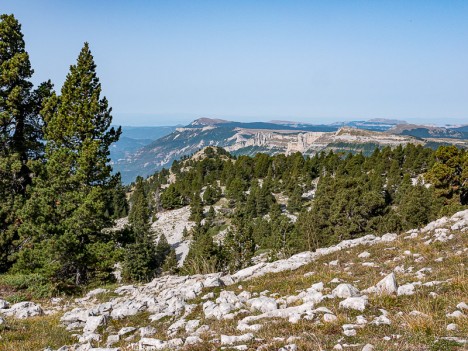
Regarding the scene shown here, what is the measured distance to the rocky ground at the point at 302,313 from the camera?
623cm

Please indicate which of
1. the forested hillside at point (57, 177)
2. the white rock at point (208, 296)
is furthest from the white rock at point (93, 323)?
the forested hillside at point (57, 177)

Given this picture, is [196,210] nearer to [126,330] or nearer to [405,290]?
[126,330]

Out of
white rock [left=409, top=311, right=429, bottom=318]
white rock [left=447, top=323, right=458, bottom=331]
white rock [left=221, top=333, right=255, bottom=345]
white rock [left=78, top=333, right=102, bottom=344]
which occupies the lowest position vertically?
white rock [left=78, top=333, right=102, bottom=344]

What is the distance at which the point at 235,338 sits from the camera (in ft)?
22.0

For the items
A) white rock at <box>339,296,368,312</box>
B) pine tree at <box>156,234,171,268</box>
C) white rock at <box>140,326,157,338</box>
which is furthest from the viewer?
pine tree at <box>156,234,171,268</box>

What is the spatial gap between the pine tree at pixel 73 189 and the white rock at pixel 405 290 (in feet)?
57.8

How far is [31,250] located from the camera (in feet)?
66.1

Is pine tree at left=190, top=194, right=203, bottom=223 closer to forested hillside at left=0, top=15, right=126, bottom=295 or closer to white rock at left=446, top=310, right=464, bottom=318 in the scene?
forested hillside at left=0, top=15, right=126, bottom=295

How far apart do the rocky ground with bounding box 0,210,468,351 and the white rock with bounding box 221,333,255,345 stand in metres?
0.02

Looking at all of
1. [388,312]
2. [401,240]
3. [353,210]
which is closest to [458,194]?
[353,210]

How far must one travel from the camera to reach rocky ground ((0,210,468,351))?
623cm

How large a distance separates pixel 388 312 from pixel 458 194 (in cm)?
4751

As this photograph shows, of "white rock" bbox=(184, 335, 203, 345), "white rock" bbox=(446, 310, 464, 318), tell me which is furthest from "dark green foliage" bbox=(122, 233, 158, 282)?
"white rock" bbox=(446, 310, 464, 318)

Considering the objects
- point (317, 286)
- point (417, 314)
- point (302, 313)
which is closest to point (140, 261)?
point (317, 286)
